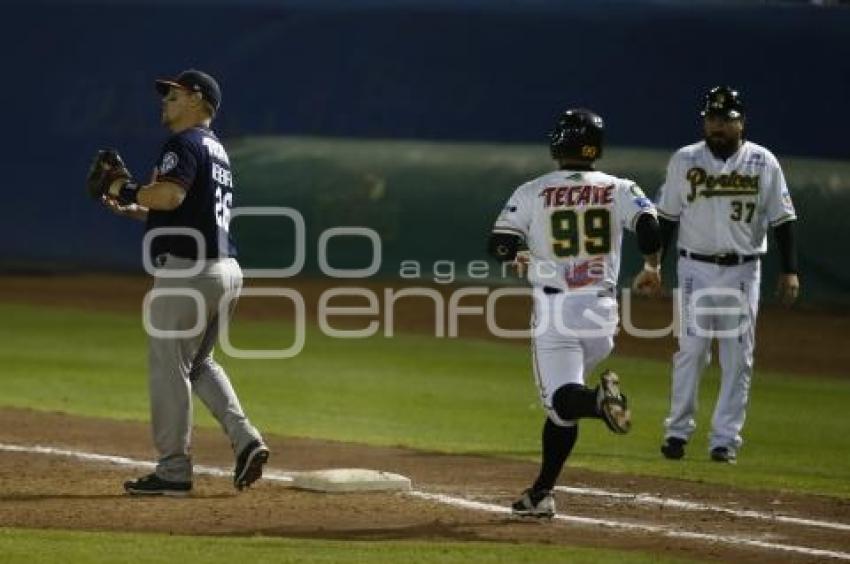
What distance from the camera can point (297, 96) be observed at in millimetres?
21297

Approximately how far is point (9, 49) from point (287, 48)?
3.26m

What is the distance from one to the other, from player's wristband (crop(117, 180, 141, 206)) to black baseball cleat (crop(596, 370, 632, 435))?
2.31 metres

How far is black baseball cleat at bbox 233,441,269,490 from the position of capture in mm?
9156

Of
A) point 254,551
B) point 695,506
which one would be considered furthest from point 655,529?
point 254,551

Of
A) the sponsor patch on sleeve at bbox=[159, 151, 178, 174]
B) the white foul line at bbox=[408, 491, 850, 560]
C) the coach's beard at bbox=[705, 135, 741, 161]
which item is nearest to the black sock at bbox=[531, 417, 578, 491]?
the white foul line at bbox=[408, 491, 850, 560]

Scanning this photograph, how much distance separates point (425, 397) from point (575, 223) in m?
5.31

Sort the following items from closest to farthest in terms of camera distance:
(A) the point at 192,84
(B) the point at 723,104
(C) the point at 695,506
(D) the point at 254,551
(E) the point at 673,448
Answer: (D) the point at 254,551 → (A) the point at 192,84 → (C) the point at 695,506 → (B) the point at 723,104 → (E) the point at 673,448

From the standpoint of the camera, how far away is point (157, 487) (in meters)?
9.18

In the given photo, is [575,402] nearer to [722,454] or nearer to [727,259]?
[722,454]

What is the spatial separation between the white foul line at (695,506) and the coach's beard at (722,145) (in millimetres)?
2353

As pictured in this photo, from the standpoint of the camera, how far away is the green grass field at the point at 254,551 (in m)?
7.50

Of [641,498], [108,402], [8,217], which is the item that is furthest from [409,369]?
[8,217]

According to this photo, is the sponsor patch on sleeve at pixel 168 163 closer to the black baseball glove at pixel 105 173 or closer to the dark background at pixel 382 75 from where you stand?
the black baseball glove at pixel 105 173

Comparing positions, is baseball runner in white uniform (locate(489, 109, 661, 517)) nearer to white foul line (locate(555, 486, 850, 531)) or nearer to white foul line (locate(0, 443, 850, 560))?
white foul line (locate(0, 443, 850, 560))
